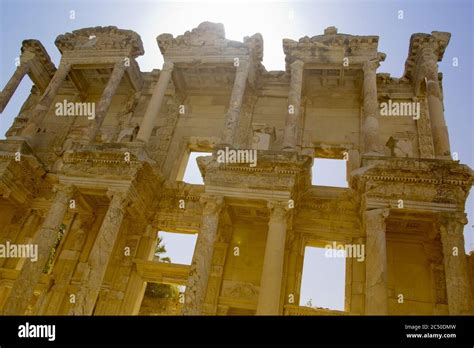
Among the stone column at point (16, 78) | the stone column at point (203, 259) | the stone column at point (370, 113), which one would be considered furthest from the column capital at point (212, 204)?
the stone column at point (16, 78)

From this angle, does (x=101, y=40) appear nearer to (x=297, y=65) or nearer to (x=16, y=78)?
(x=16, y=78)

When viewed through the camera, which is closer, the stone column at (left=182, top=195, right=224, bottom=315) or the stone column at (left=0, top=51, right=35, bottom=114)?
the stone column at (left=182, top=195, right=224, bottom=315)

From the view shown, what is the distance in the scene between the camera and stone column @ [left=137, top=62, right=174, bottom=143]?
13.5 meters

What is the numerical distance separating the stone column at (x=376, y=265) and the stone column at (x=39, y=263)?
8.83 meters

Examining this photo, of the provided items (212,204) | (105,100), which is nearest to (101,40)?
(105,100)

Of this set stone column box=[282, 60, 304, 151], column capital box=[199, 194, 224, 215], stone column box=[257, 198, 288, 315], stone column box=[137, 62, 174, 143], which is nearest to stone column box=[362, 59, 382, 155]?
stone column box=[282, 60, 304, 151]

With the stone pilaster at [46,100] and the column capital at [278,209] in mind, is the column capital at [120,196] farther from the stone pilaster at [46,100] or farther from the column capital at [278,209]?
the stone pilaster at [46,100]

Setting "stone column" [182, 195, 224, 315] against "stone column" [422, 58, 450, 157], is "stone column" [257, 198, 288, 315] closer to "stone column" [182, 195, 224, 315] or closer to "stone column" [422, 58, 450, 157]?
"stone column" [182, 195, 224, 315]

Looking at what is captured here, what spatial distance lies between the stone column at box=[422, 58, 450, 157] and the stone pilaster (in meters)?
13.4

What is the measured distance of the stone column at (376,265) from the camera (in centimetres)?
920
